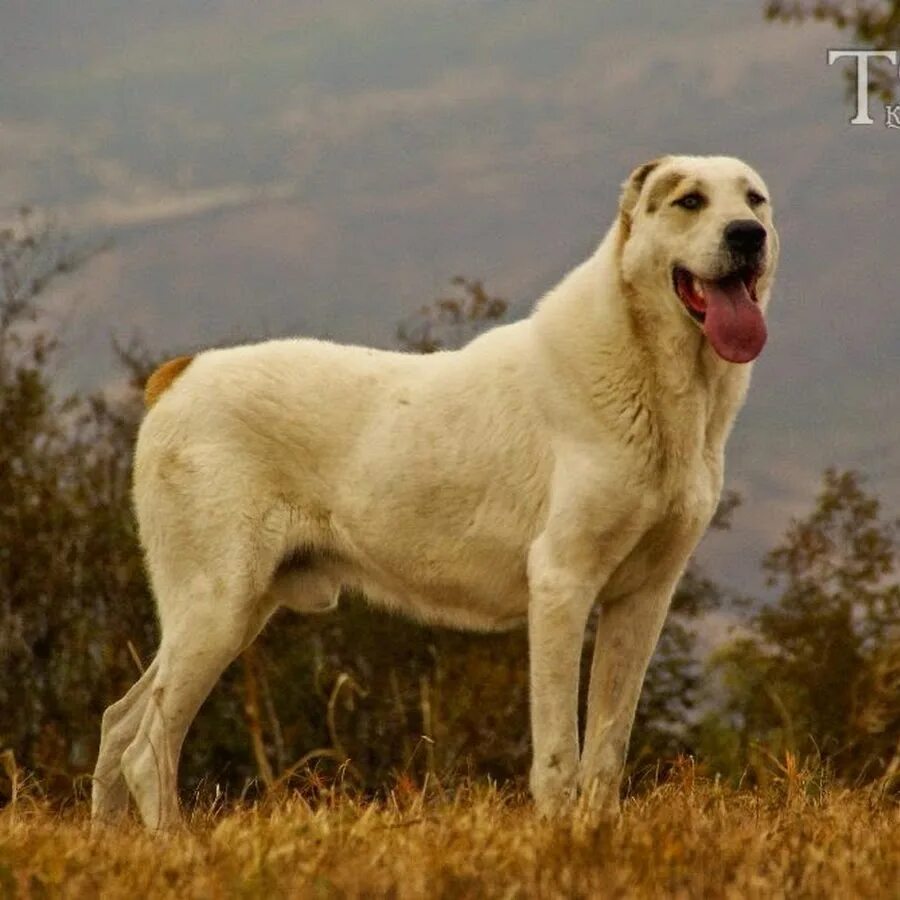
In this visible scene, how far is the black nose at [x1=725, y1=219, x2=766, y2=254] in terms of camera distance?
642 centimetres

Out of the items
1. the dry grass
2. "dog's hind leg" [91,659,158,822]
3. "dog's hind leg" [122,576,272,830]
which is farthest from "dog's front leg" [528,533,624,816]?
"dog's hind leg" [91,659,158,822]

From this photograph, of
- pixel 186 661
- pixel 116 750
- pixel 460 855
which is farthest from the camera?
pixel 116 750

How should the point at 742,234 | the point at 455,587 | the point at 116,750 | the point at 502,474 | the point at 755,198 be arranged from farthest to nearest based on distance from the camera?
1. the point at 116,750
2. the point at 455,587
3. the point at 502,474
4. the point at 755,198
5. the point at 742,234

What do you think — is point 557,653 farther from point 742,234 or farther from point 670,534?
point 742,234

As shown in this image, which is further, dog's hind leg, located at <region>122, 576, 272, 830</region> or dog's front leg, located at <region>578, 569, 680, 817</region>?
dog's hind leg, located at <region>122, 576, 272, 830</region>

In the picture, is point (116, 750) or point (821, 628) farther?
point (821, 628)

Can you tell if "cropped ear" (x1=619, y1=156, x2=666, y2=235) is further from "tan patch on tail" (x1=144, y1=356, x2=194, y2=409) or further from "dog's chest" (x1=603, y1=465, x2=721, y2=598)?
"tan patch on tail" (x1=144, y1=356, x2=194, y2=409)

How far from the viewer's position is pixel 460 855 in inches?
191

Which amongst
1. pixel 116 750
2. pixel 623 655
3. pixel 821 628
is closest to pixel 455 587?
pixel 623 655

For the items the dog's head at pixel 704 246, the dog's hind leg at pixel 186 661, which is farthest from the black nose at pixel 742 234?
the dog's hind leg at pixel 186 661

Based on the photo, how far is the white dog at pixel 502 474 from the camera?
6.57 metres

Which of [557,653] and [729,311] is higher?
[729,311]

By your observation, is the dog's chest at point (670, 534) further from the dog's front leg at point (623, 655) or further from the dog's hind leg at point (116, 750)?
the dog's hind leg at point (116, 750)

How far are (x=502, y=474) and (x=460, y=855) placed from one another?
226 cm
